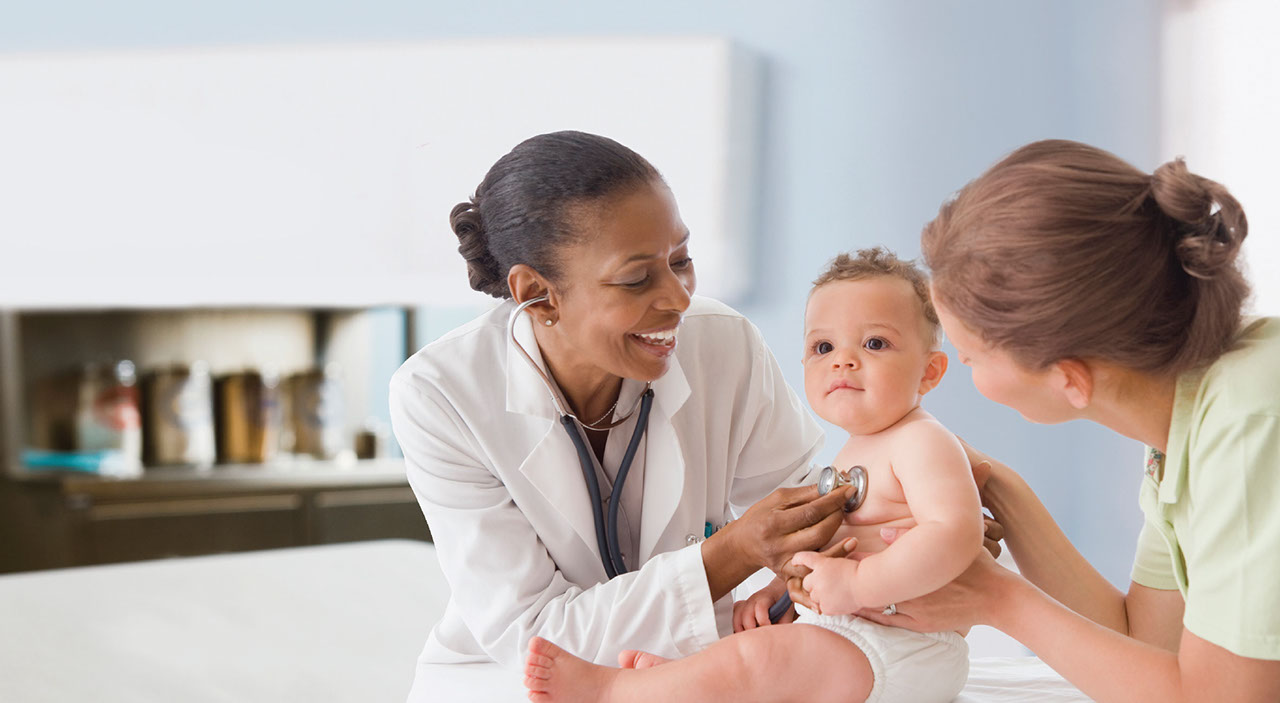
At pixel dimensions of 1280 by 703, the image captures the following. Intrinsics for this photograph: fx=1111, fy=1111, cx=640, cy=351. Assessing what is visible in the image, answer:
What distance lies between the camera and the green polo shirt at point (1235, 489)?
105cm

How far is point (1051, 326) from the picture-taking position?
113 cm

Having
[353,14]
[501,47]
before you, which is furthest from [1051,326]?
[353,14]

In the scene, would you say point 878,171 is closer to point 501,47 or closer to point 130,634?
point 501,47

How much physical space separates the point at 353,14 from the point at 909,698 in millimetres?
3119

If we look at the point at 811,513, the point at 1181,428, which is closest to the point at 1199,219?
the point at 1181,428

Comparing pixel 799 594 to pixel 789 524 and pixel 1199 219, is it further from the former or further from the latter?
pixel 1199 219

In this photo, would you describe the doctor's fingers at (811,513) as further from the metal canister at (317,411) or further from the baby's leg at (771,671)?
the metal canister at (317,411)

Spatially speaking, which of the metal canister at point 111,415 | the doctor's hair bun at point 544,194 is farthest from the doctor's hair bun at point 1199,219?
the metal canister at point 111,415

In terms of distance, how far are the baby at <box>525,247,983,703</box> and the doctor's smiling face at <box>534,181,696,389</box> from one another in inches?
8.4

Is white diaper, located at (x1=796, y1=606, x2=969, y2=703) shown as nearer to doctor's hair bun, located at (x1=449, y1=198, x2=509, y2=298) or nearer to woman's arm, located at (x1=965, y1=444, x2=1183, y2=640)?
woman's arm, located at (x1=965, y1=444, x2=1183, y2=640)

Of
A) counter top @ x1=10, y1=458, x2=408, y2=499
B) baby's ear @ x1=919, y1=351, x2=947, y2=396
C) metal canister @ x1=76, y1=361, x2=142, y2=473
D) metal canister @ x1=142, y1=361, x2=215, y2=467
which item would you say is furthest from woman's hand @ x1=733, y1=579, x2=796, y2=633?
metal canister @ x1=76, y1=361, x2=142, y2=473

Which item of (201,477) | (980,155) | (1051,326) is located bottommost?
(201,477)

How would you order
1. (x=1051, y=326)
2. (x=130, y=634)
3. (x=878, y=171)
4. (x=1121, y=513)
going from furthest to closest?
(x=878, y=171)
(x=1121, y=513)
(x=130, y=634)
(x=1051, y=326)

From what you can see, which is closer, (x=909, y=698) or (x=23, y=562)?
(x=909, y=698)
